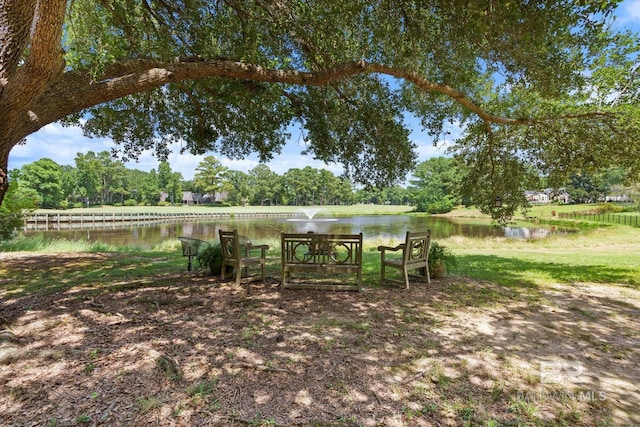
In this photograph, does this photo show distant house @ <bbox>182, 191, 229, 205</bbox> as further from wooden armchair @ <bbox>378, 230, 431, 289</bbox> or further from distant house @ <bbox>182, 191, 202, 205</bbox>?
wooden armchair @ <bbox>378, 230, 431, 289</bbox>

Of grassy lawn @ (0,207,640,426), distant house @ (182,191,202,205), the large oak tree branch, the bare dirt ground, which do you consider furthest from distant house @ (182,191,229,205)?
the large oak tree branch

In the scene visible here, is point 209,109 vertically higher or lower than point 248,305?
higher

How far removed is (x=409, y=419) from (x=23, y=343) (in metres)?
3.68

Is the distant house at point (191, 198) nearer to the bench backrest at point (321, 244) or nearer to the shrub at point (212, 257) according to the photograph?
the shrub at point (212, 257)

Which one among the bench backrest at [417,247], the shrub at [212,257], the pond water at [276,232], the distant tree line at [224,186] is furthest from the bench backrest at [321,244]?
the distant tree line at [224,186]

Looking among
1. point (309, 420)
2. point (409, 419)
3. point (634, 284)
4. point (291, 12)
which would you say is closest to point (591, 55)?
point (634, 284)

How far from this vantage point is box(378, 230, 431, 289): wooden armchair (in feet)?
19.5

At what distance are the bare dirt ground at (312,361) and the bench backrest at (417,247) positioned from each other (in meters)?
1.13

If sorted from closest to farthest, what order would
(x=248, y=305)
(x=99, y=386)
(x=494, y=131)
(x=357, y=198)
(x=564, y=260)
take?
(x=99, y=386) < (x=248, y=305) < (x=494, y=131) < (x=564, y=260) < (x=357, y=198)

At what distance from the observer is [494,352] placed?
3.31 metres

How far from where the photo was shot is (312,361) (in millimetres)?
3053

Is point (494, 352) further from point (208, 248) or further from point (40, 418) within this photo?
point (208, 248)

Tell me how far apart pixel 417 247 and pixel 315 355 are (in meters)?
3.84

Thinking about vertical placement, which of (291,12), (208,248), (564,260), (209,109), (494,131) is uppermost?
(291,12)
